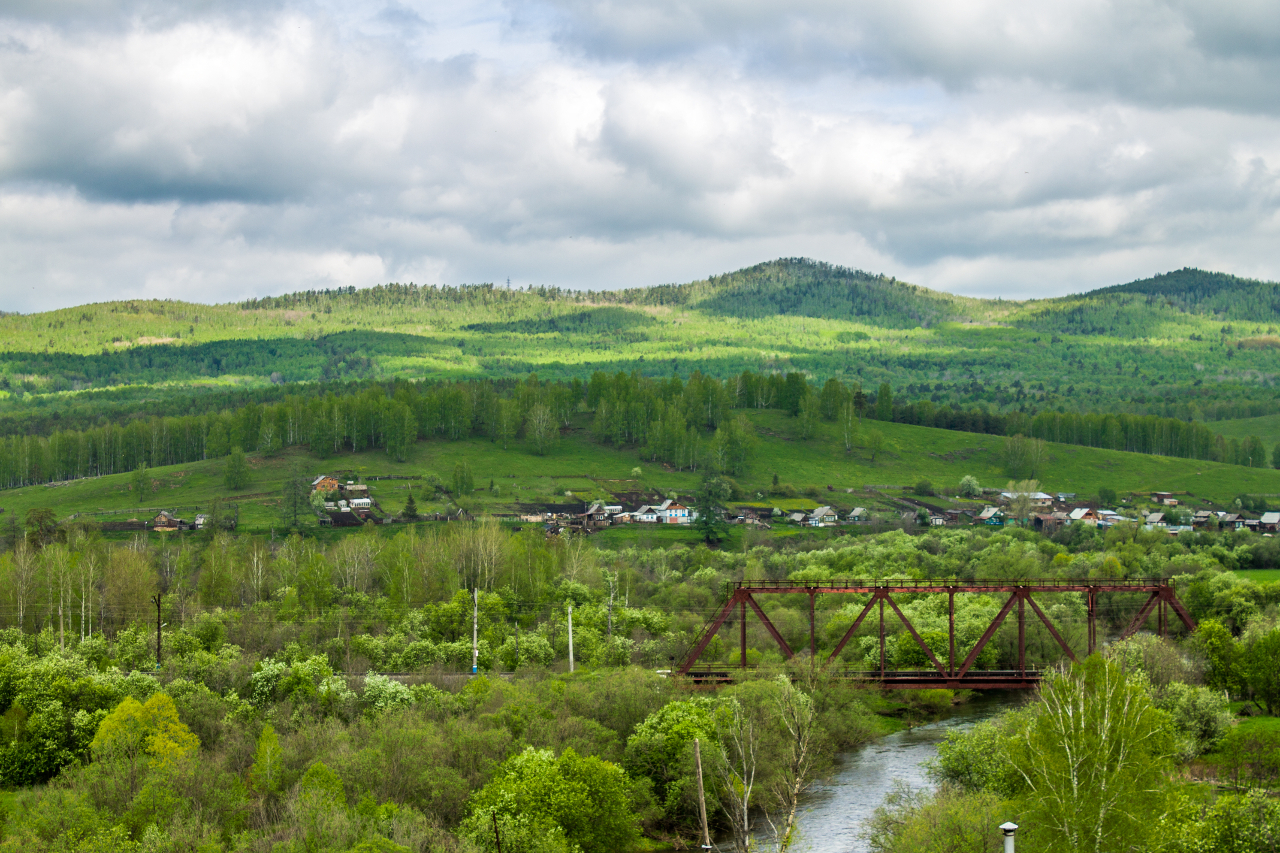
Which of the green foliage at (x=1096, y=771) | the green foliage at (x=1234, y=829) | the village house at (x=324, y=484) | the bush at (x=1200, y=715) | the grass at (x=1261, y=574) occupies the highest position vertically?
the green foliage at (x=1096, y=771)

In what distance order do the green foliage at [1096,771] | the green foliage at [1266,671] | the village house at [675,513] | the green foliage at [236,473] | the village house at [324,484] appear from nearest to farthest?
the green foliage at [1096,771]
the green foliage at [1266,671]
the village house at [675,513]
the village house at [324,484]
the green foliage at [236,473]

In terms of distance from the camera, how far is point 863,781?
64.8 metres

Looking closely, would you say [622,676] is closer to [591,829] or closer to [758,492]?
[591,829]

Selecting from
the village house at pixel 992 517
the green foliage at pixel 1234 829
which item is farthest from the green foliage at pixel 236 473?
the green foliage at pixel 1234 829

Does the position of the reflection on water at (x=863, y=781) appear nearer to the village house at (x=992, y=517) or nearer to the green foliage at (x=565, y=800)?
the green foliage at (x=565, y=800)

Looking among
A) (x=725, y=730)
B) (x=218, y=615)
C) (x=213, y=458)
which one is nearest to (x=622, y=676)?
(x=725, y=730)

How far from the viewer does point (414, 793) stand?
54406 millimetres

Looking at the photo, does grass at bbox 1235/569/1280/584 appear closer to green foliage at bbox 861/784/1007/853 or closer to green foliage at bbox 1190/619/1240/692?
green foliage at bbox 1190/619/1240/692

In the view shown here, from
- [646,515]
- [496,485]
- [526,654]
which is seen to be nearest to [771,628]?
[526,654]

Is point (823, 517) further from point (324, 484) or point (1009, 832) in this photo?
point (1009, 832)

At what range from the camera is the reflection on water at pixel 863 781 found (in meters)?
55.0

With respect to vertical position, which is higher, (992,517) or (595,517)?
(595,517)

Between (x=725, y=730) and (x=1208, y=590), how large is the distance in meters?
56.5

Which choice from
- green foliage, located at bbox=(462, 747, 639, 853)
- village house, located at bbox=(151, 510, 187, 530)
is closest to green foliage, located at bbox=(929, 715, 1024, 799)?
green foliage, located at bbox=(462, 747, 639, 853)
